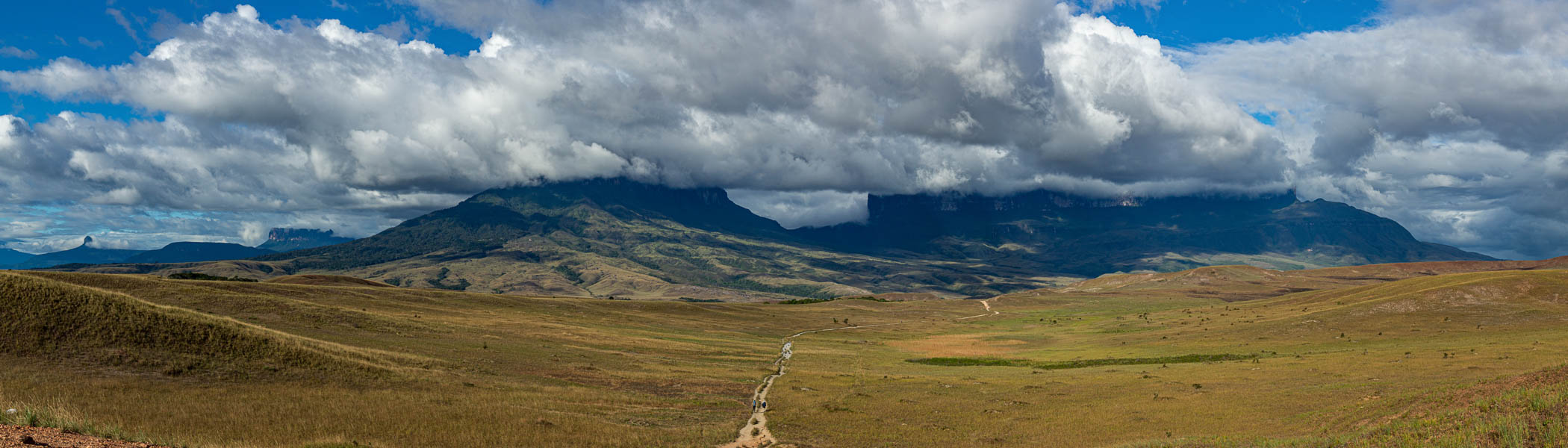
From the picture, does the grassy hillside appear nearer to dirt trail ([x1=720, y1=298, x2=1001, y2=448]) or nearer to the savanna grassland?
the savanna grassland

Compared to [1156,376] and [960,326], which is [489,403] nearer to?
[1156,376]

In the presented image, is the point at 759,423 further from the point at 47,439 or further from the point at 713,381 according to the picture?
the point at 47,439

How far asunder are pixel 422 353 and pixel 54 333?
18325mm

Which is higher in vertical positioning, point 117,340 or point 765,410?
point 117,340

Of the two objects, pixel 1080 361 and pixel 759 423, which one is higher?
pixel 759 423

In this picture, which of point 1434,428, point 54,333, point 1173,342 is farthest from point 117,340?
point 1173,342

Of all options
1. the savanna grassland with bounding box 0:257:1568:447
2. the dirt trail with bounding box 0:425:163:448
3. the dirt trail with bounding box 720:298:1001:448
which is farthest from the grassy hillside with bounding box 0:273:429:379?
the dirt trail with bounding box 720:298:1001:448

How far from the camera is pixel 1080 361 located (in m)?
69.8

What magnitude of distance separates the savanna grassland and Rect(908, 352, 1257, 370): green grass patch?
0.49 m

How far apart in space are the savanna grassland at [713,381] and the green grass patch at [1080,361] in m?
0.49

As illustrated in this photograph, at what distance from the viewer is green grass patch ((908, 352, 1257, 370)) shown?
64.4 metres

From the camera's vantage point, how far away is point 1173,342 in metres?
80.1

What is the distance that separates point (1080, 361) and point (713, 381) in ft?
122

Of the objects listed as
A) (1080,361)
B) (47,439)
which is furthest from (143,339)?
(1080,361)
